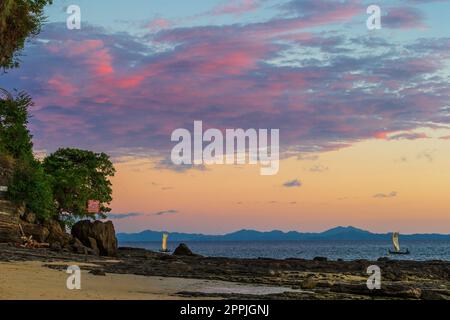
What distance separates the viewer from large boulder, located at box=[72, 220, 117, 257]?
6438cm

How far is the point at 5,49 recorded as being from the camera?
2245 cm

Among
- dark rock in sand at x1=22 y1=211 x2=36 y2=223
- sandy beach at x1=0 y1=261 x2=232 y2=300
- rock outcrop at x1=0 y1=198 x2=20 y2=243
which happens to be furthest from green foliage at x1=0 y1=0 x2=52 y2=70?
dark rock in sand at x1=22 y1=211 x2=36 y2=223

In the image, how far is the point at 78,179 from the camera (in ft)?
234

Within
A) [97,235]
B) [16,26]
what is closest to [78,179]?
[97,235]

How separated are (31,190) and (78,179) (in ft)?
39.7

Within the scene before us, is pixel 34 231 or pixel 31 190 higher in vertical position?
pixel 31 190

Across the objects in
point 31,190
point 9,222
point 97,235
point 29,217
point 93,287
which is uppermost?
point 31,190

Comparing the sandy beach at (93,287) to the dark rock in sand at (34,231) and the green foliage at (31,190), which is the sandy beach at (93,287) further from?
the green foliage at (31,190)

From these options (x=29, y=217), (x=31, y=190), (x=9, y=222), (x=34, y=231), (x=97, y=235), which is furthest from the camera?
(x=97, y=235)

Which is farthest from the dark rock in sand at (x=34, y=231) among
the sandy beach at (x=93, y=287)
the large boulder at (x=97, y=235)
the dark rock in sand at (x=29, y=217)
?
the sandy beach at (x=93, y=287)

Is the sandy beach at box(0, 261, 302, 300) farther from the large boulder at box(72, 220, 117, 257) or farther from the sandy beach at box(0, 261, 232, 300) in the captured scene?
the large boulder at box(72, 220, 117, 257)

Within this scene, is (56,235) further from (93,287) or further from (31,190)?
(93,287)

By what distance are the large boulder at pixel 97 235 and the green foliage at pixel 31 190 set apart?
412 centimetres
